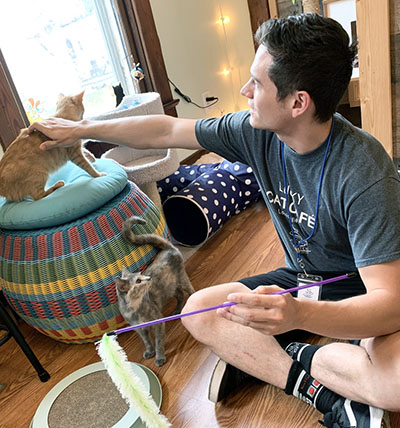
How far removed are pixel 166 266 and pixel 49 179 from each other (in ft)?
2.17

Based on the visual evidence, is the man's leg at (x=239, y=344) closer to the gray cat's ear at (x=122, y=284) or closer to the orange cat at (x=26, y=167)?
the gray cat's ear at (x=122, y=284)

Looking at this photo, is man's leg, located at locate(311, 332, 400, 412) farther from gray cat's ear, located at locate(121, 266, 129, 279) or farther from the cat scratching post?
the cat scratching post

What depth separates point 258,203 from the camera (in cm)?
267

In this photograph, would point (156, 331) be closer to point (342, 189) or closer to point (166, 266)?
point (166, 266)

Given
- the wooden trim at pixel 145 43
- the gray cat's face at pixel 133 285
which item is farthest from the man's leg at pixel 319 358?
the wooden trim at pixel 145 43

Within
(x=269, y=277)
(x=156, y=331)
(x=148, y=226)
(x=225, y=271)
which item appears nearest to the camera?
(x=269, y=277)

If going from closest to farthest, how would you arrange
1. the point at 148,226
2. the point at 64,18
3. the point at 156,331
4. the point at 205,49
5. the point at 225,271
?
1. the point at 156,331
2. the point at 148,226
3. the point at 225,271
4. the point at 64,18
5. the point at 205,49

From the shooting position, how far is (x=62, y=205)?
1525mm

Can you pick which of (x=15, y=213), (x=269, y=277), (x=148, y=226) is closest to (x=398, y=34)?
(x=269, y=277)

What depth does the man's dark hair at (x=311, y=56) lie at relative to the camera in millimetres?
965

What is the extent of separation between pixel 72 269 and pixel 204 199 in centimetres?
93

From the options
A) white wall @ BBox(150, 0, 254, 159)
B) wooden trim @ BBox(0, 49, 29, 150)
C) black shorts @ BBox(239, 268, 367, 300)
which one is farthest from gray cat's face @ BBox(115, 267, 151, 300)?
white wall @ BBox(150, 0, 254, 159)

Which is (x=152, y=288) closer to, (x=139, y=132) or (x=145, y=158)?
(x=139, y=132)

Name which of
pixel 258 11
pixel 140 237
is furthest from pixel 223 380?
pixel 258 11
